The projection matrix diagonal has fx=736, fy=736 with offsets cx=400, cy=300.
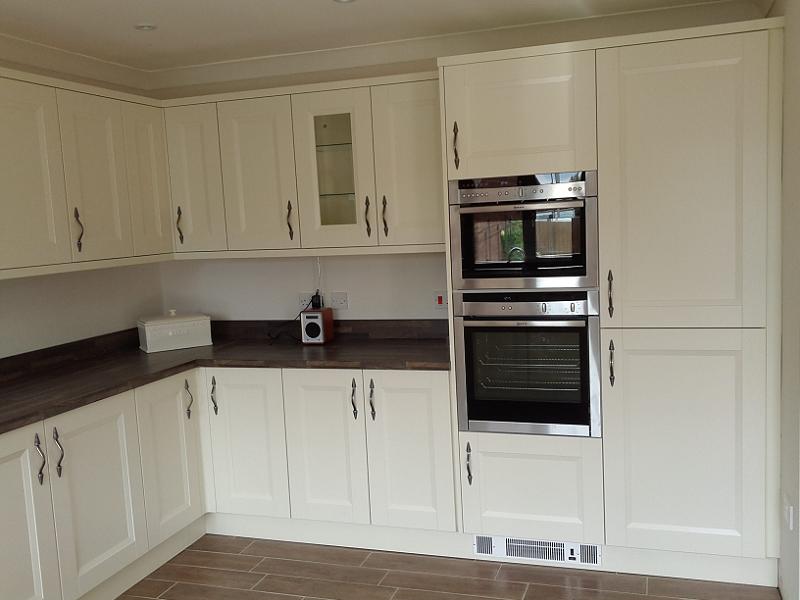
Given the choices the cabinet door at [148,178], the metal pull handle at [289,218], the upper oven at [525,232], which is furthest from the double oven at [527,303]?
the cabinet door at [148,178]

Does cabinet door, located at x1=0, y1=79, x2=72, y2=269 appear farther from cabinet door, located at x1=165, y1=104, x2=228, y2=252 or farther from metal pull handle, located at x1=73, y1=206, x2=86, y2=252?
cabinet door, located at x1=165, y1=104, x2=228, y2=252

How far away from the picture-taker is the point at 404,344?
12.2 feet

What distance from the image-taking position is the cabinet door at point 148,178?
11.9 ft

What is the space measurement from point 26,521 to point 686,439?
2.53 m

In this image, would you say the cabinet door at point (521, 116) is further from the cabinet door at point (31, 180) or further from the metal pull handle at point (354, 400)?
the cabinet door at point (31, 180)

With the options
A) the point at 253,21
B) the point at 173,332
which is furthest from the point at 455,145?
the point at 173,332

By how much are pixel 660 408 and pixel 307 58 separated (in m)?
2.44

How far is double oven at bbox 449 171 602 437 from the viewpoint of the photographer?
300cm

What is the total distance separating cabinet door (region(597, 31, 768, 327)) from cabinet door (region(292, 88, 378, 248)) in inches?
44.4

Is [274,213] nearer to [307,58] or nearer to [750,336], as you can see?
[307,58]

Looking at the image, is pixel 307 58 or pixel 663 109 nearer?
pixel 663 109

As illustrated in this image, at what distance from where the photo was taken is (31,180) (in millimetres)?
3045

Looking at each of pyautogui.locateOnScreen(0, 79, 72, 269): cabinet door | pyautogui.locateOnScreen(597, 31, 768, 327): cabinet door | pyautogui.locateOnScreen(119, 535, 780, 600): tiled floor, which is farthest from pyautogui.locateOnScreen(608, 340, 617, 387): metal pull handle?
pyautogui.locateOnScreen(0, 79, 72, 269): cabinet door

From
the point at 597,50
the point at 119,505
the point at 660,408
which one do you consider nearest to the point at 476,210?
the point at 597,50
